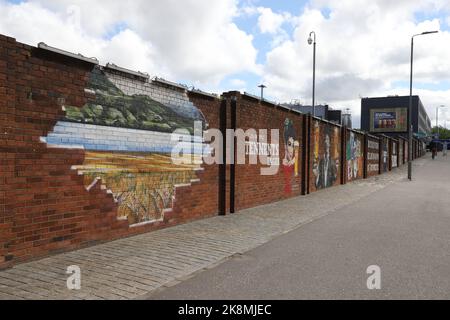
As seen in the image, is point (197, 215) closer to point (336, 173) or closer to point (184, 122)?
point (184, 122)

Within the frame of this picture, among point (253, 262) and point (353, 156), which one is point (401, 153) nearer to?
point (353, 156)

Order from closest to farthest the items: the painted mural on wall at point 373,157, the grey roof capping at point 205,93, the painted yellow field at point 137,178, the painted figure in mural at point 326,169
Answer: the painted yellow field at point 137,178 < the grey roof capping at point 205,93 < the painted figure in mural at point 326,169 < the painted mural on wall at point 373,157

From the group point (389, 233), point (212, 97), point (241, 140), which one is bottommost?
point (389, 233)

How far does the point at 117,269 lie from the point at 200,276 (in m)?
1.13

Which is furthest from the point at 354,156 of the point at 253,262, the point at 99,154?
the point at 99,154

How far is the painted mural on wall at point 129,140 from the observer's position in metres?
6.93

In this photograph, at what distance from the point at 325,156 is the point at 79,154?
47.7 ft

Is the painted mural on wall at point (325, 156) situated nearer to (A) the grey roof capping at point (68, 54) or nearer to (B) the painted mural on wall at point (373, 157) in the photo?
(B) the painted mural on wall at point (373, 157)

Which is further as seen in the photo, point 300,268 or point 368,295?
point 300,268

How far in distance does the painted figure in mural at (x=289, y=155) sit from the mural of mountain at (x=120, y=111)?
21.3ft

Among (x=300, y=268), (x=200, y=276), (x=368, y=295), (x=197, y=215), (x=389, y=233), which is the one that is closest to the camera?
(x=368, y=295)

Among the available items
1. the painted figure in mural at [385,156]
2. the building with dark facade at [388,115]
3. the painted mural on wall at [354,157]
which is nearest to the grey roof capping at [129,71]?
the painted mural on wall at [354,157]

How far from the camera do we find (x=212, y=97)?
34.0 feet

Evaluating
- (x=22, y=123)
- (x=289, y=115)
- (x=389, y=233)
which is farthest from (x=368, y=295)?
(x=289, y=115)
